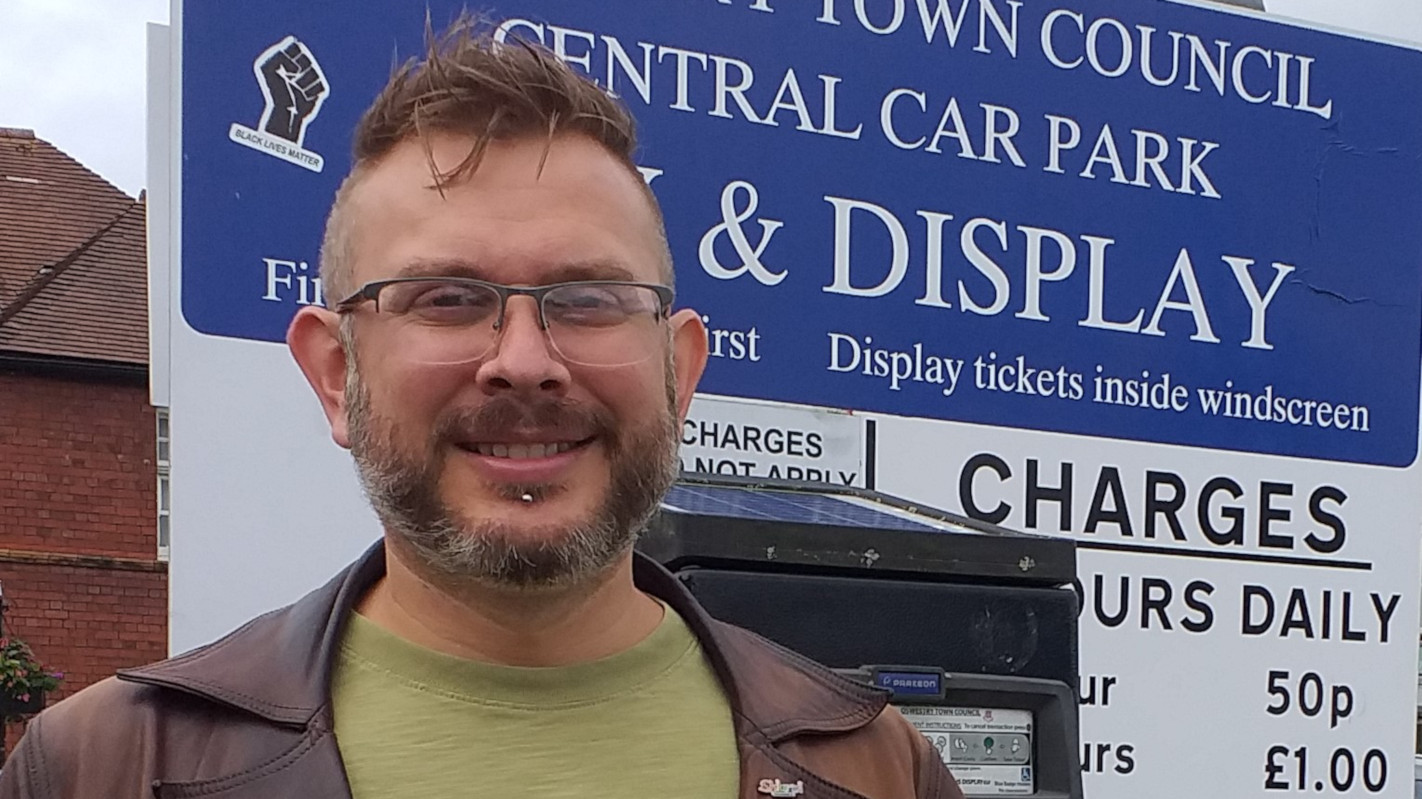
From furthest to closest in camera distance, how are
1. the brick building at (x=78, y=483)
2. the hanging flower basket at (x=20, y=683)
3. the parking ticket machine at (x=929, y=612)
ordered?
the brick building at (x=78, y=483) < the hanging flower basket at (x=20, y=683) < the parking ticket machine at (x=929, y=612)

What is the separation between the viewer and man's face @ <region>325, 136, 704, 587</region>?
1.17 metres

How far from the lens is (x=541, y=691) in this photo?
125 centimetres

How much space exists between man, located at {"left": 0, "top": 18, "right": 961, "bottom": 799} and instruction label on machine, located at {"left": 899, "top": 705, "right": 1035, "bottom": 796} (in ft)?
1.71

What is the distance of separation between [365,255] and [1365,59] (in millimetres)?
2496

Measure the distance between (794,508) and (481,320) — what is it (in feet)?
2.96

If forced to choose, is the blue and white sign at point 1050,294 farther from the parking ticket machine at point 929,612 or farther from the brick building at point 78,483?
the brick building at point 78,483

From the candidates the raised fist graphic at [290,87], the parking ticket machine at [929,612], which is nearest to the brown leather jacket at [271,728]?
the parking ticket machine at [929,612]

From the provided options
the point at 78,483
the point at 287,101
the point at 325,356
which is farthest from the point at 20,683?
the point at 325,356

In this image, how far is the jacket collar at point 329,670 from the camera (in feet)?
3.85

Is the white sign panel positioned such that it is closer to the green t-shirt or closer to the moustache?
the green t-shirt

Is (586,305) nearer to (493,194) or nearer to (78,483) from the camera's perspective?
(493,194)

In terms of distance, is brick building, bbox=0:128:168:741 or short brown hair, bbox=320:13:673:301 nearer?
short brown hair, bbox=320:13:673:301

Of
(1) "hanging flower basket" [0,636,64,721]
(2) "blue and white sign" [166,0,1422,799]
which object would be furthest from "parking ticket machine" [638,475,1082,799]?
(1) "hanging flower basket" [0,636,64,721]

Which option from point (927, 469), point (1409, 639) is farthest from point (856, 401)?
point (1409, 639)
